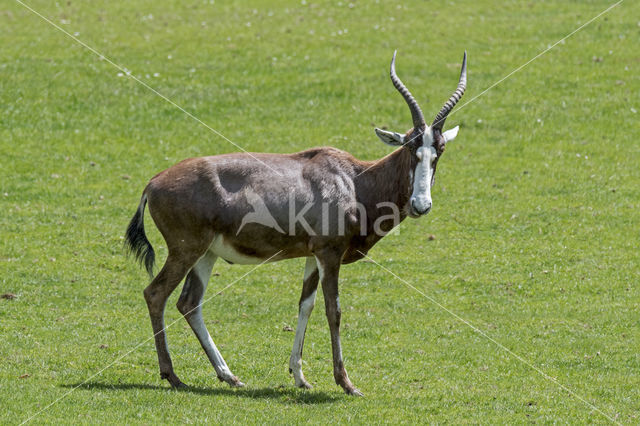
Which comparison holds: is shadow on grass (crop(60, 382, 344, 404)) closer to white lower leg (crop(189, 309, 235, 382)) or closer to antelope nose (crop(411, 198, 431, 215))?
white lower leg (crop(189, 309, 235, 382))

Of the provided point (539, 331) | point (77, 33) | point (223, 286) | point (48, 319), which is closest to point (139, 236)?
point (48, 319)

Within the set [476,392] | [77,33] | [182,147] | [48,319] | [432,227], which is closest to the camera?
[476,392]

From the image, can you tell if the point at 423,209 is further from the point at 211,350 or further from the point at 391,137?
the point at 211,350

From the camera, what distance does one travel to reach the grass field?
12188 mm

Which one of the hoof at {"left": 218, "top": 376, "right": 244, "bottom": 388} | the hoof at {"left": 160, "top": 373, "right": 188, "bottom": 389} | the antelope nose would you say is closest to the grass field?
the hoof at {"left": 218, "top": 376, "right": 244, "bottom": 388}

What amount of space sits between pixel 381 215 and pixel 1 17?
23.1m

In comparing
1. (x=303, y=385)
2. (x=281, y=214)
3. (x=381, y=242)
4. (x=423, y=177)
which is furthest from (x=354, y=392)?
(x=381, y=242)

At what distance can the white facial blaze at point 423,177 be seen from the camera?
1148cm

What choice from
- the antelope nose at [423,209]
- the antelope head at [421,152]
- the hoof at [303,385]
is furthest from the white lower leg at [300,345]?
the antelope nose at [423,209]

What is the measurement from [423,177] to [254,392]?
3.59 metres

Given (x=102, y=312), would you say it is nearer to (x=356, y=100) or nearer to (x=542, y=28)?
(x=356, y=100)

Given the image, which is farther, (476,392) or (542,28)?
(542,28)

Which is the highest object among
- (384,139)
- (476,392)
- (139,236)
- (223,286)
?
(384,139)

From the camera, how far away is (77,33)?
29.5 meters
